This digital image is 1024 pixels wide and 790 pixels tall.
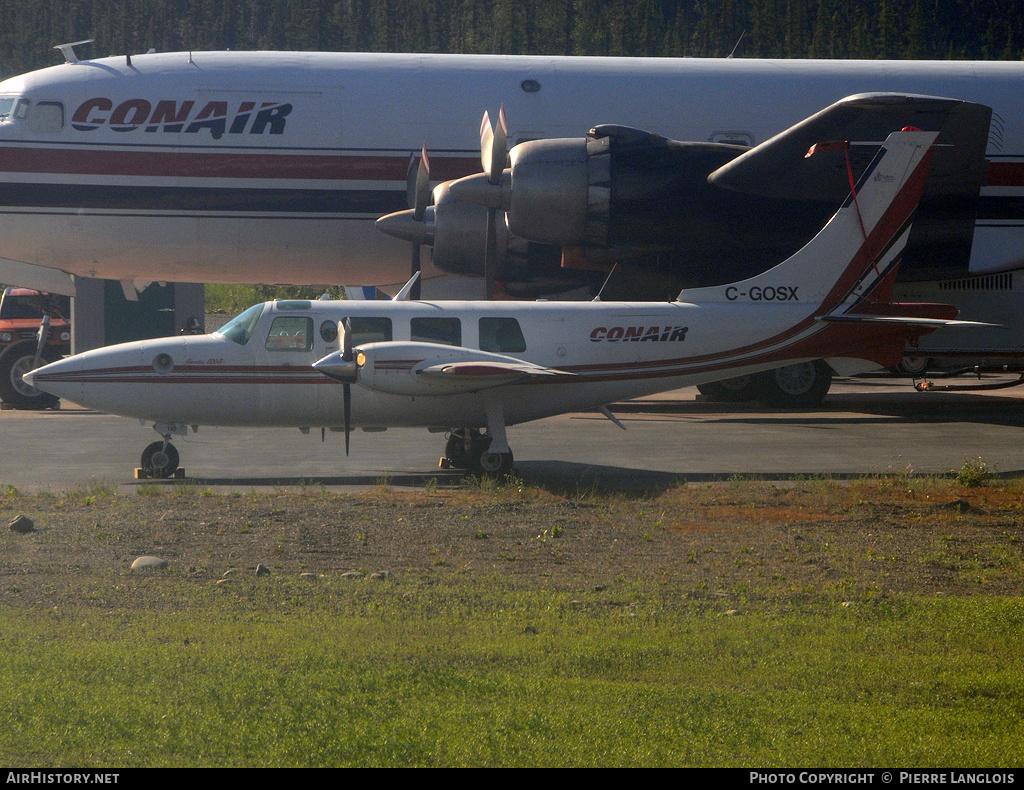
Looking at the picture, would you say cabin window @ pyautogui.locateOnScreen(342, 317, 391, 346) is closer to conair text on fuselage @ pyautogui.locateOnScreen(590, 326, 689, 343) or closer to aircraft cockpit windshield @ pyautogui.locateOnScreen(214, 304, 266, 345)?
aircraft cockpit windshield @ pyautogui.locateOnScreen(214, 304, 266, 345)

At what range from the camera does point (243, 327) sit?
1467 centimetres

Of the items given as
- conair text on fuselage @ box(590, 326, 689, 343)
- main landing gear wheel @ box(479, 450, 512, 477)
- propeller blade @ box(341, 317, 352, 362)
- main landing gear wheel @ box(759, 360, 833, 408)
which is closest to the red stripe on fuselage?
conair text on fuselage @ box(590, 326, 689, 343)

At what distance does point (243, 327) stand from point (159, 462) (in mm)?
2025

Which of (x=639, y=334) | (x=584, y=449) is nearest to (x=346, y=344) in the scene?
(x=639, y=334)

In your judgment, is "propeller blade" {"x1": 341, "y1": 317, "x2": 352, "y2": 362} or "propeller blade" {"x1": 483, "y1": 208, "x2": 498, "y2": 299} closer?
"propeller blade" {"x1": 341, "y1": 317, "x2": 352, "y2": 362}

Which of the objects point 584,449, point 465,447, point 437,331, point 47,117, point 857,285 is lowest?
point 584,449

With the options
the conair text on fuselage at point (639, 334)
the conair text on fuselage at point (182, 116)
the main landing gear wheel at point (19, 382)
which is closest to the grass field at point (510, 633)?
the conair text on fuselage at point (639, 334)

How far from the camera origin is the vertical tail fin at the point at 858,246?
15.6m

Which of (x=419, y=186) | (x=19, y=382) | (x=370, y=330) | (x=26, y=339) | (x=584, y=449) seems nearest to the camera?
(x=370, y=330)

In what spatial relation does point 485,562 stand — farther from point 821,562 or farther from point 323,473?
point 323,473

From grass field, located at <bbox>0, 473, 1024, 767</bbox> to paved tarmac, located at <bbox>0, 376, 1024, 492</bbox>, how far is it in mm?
2153

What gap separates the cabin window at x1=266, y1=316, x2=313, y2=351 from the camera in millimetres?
14547

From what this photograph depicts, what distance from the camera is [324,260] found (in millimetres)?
20562

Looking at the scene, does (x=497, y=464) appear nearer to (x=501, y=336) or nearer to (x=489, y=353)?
(x=489, y=353)
